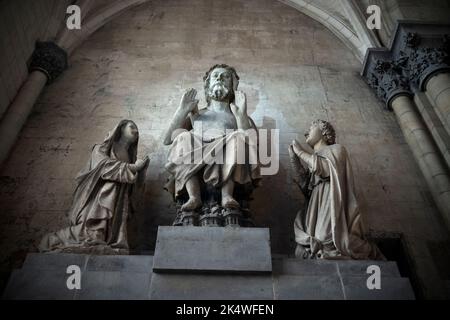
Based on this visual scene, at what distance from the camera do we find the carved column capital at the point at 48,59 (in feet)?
24.8

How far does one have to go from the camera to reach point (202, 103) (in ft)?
24.7

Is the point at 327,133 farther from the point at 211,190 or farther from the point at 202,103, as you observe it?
the point at 202,103

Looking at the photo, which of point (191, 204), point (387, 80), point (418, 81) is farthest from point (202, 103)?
point (418, 81)

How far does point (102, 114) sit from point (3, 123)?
1541mm

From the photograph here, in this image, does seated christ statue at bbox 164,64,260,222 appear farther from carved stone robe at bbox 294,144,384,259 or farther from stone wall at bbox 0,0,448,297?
stone wall at bbox 0,0,448,297

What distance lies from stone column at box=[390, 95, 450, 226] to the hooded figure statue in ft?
13.8

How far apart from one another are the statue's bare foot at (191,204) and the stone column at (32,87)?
3358mm

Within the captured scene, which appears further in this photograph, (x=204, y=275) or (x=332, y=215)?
(x=332, y=215)

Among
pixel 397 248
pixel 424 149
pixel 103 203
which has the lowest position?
pixel 103 203

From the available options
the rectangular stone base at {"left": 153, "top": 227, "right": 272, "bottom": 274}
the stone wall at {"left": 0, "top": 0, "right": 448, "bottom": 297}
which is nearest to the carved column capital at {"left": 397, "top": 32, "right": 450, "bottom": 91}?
the stone wall at {"left": 0, "top": 0, "right": 448, "bottom": 297}

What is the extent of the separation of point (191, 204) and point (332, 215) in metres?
1.57

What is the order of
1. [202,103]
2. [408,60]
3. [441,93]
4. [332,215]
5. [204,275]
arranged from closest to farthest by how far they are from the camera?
[204,275], [332,215], [441,93], [202,103], [408,60]

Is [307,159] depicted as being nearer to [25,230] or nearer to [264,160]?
[264,160]

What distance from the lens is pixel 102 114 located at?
24.1ft
